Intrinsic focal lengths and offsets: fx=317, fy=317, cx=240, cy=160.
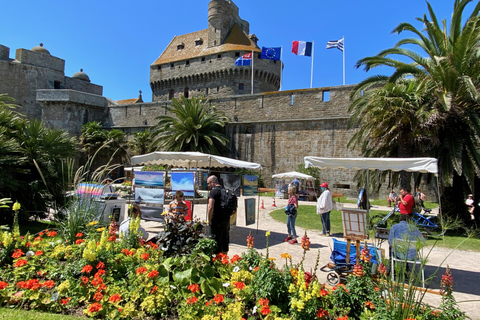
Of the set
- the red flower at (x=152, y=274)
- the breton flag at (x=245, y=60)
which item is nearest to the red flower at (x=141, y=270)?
the red flower at (x=152, y=274)

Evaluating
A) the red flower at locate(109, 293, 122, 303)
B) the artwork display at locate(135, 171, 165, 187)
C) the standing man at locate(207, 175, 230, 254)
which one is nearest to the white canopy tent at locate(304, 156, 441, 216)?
the standing man at locate(207, 175, 230, 254)

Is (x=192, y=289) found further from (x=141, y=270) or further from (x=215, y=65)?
(x=215, y=65)

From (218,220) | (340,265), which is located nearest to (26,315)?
(218,220)

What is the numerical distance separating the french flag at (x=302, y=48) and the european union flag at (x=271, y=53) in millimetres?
2378

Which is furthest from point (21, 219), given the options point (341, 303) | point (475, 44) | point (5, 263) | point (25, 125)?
point (475, 44)

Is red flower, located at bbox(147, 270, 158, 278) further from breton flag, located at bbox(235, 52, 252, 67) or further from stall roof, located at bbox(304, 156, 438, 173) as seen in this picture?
breton flag, located at bbox(235, 52, 252, 67)

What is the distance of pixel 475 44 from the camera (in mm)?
9602

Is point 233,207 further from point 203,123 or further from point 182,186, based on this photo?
point 203,123

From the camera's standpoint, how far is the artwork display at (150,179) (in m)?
9.48

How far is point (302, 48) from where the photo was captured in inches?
1035

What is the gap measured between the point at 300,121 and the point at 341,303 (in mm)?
19823

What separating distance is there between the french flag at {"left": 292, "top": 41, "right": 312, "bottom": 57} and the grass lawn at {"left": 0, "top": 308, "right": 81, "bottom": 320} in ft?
85.8

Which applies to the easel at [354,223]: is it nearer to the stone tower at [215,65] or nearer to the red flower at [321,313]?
the red flower at [321,313]

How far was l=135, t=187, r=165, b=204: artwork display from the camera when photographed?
30.1 feet
